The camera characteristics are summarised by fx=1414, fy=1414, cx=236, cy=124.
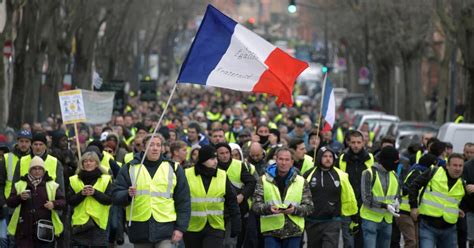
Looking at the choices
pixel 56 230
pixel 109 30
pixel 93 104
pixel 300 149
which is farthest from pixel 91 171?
pixel 109 30

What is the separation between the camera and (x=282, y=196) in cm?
1316

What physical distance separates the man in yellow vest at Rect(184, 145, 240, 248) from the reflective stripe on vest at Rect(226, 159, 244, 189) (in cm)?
112

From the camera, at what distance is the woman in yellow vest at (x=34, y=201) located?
13.5 m

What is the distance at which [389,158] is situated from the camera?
14469 mm

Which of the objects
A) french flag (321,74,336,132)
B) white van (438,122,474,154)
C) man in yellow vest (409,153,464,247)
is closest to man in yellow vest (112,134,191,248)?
man in yellow vest (409,153,464,247)

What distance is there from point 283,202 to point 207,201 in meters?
0.71

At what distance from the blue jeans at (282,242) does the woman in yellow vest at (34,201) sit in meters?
2.01

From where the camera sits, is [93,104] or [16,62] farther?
[16,62]

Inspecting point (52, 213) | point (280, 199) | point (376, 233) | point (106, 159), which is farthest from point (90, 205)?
point (376, 233)

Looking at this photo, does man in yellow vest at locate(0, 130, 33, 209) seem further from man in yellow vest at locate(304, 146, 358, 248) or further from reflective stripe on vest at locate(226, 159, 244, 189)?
man in yellow vest at locate(304, 146, 358, 248)

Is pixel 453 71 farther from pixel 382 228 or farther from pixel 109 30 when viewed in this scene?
pixel 382 228

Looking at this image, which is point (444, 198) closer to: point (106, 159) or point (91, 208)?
point (91, 208)

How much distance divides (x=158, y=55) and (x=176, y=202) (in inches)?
3687

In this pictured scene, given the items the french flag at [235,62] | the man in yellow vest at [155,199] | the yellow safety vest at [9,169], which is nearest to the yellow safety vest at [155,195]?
the man in yellow vest at [155,199]
